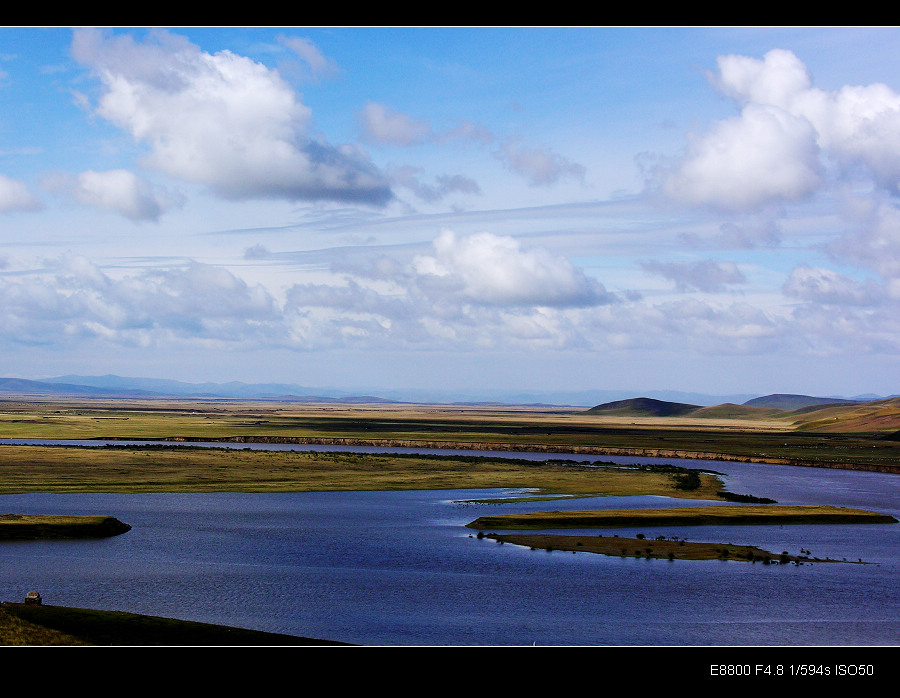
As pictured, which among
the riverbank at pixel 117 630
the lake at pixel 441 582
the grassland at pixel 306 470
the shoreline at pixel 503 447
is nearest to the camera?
the riverbank at pixel 117 630

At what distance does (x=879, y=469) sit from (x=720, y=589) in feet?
258

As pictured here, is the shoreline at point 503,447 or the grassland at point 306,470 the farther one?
the shoreline at point 503,447

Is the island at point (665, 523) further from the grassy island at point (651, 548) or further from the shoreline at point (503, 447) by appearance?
the shoreline at point (503, 447)

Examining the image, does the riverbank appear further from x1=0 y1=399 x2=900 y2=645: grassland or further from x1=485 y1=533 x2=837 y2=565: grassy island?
x1=485 y1=533 x2=837 y2=565: grassy island

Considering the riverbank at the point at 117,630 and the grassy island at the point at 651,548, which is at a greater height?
the riverbank at the point at 117,630

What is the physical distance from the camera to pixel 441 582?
36844 millimetres

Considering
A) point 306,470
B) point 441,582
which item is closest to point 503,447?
point 306,470

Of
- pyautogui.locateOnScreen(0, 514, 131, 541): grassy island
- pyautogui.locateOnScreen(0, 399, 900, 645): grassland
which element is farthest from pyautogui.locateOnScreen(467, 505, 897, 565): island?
→ pyautogui.locateOnScreen(0, 514, 131, 541): grassy island

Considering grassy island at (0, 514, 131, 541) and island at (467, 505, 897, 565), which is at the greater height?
grassy island at (0, 514, 131, 541)

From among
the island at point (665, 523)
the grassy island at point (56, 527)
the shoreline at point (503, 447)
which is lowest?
the shoreline at point (503, 447)

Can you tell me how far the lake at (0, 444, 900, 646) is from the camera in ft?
98.7

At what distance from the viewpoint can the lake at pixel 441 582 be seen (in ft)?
98.7

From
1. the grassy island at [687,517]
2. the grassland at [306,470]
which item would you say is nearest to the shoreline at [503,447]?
the grassland at [306,470]
